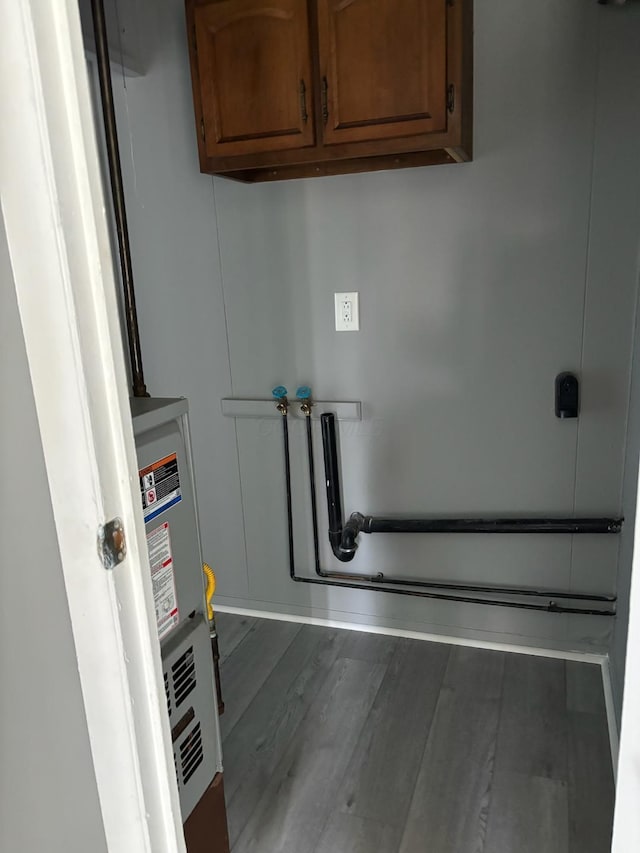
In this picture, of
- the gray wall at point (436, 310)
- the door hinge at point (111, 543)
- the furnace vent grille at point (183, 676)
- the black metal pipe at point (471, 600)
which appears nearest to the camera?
the door hinge at point (111, 543)

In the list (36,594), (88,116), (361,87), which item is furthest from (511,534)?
(88,116)

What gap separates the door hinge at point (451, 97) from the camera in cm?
176

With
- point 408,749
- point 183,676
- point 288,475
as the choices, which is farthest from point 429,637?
point 183,676

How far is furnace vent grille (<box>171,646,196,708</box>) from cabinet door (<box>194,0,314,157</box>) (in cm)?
145

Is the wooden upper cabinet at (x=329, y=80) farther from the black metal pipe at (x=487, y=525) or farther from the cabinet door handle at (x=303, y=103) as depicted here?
the black metal pipe at (x=487, y=525)

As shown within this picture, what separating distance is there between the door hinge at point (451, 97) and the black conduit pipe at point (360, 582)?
1093mm

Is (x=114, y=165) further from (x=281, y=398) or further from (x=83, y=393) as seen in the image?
(x=281, y=398)

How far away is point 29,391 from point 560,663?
6.99 feet

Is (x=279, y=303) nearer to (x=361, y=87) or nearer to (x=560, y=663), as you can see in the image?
(x=361, y=87)

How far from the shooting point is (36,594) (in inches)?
33.9

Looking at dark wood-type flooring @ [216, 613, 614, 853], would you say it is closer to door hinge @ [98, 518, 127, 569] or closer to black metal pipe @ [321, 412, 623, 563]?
black metal pipe @ [321, 412, 623, 563]

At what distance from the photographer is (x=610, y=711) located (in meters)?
2.02

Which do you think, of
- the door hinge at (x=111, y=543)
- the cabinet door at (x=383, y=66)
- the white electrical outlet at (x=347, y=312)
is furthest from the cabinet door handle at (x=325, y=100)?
the door hinge at (x=111, y=543)

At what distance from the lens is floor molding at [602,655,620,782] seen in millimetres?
1872
